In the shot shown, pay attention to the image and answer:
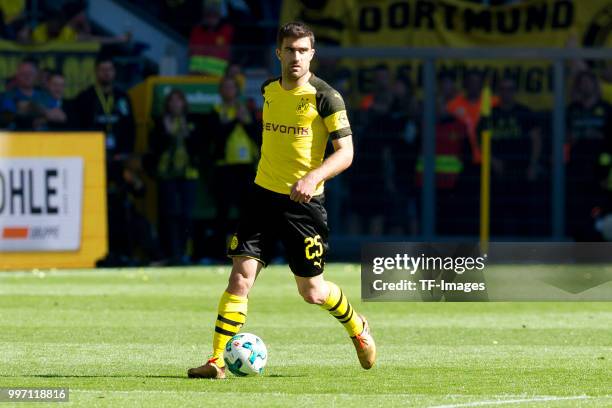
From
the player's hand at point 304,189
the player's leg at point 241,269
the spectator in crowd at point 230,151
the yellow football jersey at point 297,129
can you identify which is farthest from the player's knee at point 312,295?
the spectator in crowd at point 230,151

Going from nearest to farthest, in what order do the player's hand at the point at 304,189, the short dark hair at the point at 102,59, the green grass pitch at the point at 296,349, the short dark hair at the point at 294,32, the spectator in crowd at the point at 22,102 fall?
the green grass pitch at the point at 296,349
the player's hand at the point at 304,189
the short dark hair at the point at 294,32
the spectator in crowd at the point at 22,102
the short dark hair at the point at 102,59

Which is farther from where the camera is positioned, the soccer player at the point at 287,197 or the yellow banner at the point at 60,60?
the yellow banner at the point at 60,60

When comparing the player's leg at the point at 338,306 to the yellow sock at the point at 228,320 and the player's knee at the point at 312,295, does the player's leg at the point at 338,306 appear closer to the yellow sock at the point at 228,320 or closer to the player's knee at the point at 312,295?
the player's knee at the point at 312,295

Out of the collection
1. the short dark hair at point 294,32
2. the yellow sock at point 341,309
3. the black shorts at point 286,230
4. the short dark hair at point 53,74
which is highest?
the short dark hair at point 294,32

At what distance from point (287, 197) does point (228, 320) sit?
83 cm

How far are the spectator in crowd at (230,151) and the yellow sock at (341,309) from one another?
1196 cm

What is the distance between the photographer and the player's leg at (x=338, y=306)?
34.4 feet

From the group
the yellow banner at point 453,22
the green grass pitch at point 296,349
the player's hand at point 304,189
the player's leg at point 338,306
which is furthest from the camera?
the yellow banner at point 453,22

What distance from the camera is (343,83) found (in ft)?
79.0

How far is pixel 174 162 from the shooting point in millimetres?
22828

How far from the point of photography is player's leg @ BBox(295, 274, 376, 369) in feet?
34.4

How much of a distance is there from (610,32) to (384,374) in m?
15.3

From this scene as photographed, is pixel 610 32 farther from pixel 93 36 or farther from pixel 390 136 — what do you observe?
pixel 93 36

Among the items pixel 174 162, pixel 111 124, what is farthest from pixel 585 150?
pixel 111 124
